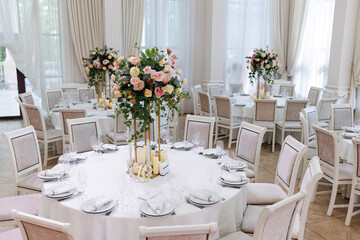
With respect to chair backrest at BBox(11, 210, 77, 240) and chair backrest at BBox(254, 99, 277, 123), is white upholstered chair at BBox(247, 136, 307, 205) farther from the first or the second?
chair backrest at BBox(254, 99, 277, 123)

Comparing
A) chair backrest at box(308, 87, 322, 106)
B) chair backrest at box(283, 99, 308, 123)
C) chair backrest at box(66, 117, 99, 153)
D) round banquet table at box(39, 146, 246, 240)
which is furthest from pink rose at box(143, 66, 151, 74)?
chair backrest at box(308, 87, 322, 106)

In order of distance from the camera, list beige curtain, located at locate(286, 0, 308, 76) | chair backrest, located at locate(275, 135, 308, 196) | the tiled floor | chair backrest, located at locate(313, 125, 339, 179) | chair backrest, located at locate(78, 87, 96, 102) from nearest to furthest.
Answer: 1. chair backrest, located at locate(275, 135, 308, 196)
2. the tiled floor
3. chair backrest, located at locate(313, 125, 339, 179)
4. chair backrest, located at locate(78, 87, 96, 102)
5. beige curtain, located at locate(286, 0, 308, 76)

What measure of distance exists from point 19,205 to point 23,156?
23.8 inches

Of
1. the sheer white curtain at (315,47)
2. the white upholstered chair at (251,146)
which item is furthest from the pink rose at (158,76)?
the sheer white curtain at (315,47)

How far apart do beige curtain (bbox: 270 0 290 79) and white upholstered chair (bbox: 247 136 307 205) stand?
5913 millimetres

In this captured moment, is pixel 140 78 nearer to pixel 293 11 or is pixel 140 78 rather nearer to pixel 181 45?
pixel 181 45

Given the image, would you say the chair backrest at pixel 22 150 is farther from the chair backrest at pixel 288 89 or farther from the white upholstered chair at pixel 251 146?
the chair backrest at pixel 288 89

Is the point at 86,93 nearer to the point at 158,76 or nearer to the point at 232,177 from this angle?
the point at 158,76

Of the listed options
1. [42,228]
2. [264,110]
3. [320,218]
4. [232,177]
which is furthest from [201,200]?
[264,110]

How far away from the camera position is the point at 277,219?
77.5 inches

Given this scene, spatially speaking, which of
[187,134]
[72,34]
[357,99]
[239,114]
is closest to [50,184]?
[187,134]

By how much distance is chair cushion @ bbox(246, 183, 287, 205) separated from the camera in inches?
118

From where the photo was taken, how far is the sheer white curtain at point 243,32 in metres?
8.54

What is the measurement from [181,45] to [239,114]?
10.4ft
